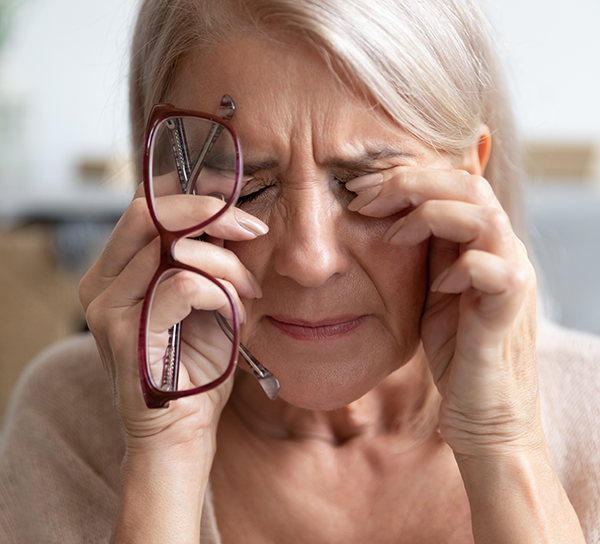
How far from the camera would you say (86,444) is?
Result: 120cm

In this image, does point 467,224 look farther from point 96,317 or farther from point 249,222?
point 96,317

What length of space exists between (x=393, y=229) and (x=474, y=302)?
148 millimetres

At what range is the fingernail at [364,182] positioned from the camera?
897mm

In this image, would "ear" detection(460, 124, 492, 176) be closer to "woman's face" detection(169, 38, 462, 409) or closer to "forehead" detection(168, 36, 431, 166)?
"woman's face" detection(169, 38, 462, 409)

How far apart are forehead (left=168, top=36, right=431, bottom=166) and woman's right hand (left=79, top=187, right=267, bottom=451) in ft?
0.37

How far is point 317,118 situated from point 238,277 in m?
0.24

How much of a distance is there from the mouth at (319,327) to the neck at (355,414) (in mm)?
260

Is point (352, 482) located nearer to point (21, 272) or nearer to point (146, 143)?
point (146, 143)

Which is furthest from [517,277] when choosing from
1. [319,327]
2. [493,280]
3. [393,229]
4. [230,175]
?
[230,175]

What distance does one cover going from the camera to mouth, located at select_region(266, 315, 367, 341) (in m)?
0.97

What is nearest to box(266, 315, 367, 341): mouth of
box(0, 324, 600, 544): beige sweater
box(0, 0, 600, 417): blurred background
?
box(0, 324, 600, 544): beige sweater

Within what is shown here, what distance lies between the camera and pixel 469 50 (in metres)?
1.03

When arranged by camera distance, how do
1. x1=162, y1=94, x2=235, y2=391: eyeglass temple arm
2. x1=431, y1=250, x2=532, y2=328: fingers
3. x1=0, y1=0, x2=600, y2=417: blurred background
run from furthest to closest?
x1=0, y1=0, x2=600, y2=417: blurred background
x1=162, y1=94, x2=235, y2=391: eyeglass temple arm
x1=431, y1=250, x2=532, y2=328: fingers

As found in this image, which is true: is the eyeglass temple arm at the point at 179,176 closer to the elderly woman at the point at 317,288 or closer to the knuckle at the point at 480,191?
the elderly woman at the point at 317,288
